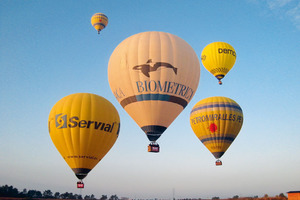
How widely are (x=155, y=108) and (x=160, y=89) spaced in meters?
1.40

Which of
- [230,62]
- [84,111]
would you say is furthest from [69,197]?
[84,111]

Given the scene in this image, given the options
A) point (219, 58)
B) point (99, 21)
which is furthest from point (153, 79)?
point (99, 21)

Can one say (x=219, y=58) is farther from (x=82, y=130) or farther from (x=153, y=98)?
(x=82, y=130)

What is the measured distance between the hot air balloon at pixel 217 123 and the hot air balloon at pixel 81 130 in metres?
12.3

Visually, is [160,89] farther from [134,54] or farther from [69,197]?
[69,197]

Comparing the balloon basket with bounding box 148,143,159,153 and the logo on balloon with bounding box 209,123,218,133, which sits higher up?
the logo on balloon with bounding box 209,123,218,133

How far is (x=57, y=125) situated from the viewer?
24047 mm

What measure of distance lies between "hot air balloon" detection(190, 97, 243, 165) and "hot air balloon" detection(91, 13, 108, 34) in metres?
28.4

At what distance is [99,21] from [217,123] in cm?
3142

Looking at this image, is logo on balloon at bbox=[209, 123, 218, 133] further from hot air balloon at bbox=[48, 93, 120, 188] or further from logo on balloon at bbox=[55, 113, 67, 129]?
logo on balloon at bbox=[55, 113, 67, 129]

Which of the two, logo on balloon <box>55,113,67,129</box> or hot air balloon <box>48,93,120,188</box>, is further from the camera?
logo on balloon <box>55,113,67,129</box>

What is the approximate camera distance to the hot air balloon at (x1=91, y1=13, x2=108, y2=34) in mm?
55844

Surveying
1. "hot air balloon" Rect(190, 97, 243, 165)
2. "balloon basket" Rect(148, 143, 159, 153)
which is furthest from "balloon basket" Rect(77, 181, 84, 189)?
"hot air balloon" Rect(190, 97, 243, 165)

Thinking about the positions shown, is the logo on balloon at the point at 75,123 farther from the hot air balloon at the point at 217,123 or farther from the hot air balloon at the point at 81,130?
the hot air balloon at the point at 217,123
